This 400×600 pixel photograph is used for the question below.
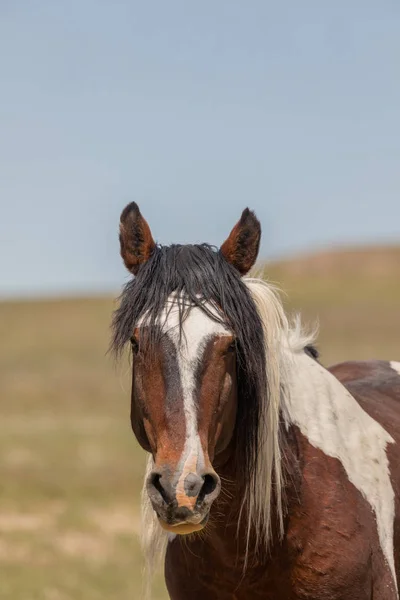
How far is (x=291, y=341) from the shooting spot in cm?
539

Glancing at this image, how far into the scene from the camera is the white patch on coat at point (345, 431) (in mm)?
4934

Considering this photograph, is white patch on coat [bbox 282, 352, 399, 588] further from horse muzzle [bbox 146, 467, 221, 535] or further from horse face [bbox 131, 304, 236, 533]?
horse muzzle [bbox 146, 467, 221, 535]

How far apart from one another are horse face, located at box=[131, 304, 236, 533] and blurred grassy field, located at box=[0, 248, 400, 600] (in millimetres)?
788

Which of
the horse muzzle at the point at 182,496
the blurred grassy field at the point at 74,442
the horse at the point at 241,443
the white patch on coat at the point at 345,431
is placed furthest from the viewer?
the blurred grassy field at the point at 74,442

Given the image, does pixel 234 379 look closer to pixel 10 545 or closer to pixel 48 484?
pixel 10 545

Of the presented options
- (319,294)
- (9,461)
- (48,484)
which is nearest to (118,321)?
(48,484)

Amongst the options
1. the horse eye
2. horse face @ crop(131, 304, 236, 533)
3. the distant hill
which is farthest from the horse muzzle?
the distant hill

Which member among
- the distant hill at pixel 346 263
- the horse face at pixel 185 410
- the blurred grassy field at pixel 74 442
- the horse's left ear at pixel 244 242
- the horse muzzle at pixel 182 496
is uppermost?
the distant hill at pixel 346 263

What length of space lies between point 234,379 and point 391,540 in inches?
47.9

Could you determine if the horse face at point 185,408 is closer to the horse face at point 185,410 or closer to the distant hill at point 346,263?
the horse face at point 185,410

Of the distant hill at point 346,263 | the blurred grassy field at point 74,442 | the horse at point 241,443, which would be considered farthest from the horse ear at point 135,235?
the distant hill at point 346,263

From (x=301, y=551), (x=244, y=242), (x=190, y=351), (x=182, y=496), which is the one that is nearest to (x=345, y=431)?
(x=301, y=551)

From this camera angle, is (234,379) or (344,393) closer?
(234,379)

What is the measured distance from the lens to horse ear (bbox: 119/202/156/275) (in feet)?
15.4
